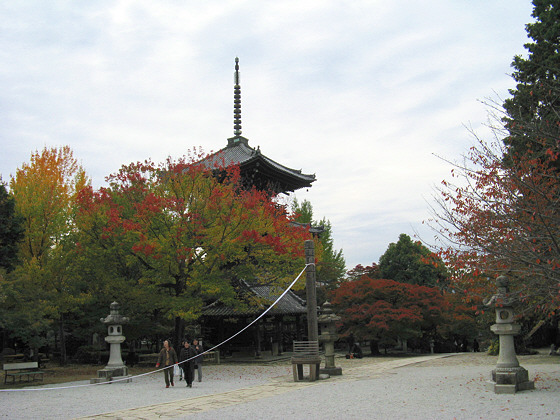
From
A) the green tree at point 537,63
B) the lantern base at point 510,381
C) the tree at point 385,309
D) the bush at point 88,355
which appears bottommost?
the bush at point 88,355

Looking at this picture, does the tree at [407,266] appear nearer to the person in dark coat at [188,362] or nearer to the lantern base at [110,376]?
the lantern base at [110,376]

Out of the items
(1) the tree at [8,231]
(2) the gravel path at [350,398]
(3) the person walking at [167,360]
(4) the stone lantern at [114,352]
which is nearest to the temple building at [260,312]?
(4) the stone lantern at [114,352]

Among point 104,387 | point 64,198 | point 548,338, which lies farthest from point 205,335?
point 548,338

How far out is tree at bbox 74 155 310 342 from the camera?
1823 centimetres

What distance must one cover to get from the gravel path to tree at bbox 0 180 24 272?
16.9 feet

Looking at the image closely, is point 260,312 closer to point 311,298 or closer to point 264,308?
point 264,308

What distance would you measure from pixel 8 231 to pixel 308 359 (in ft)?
36.1

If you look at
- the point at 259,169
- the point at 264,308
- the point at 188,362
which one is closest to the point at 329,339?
the point at 188,362

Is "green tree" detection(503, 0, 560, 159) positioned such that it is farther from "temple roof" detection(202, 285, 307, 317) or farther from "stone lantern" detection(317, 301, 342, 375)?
"temple roof" detection(202, 285, 307, 317)

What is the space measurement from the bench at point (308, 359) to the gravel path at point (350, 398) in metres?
0.59

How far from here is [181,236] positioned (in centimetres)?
1800

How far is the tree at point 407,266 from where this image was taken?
3578 cm

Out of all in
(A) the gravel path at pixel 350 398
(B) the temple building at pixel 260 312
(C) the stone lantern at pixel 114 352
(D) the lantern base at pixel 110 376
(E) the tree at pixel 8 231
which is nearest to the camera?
(A) the gravel path at pixel 350 398

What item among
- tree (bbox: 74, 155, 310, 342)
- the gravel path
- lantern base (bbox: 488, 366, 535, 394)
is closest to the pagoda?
tree (bbox: 74, 155, 310, 342)
